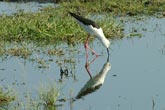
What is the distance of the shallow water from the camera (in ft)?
29.2

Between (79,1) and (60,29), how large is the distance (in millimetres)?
5613

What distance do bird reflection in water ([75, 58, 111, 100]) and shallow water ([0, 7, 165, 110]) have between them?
63 millimetres

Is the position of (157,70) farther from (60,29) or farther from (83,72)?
(60,29)

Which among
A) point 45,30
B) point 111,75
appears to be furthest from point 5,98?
point 45,30

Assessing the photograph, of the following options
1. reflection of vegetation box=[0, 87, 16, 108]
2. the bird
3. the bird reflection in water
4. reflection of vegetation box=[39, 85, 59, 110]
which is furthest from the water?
reflection of vegetation box=[39, 85, 59, 110]

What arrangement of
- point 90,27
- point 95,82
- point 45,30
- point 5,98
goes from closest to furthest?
point 5,98 < point 95,82 < point 90,27 < point 45,30

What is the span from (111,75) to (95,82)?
56cm

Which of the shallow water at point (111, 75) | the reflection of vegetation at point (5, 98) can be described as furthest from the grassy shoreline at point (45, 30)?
the reflection of vegetation at point (5, 98)

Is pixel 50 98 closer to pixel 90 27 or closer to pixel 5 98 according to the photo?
pixel 5 98

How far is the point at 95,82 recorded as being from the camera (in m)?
10.1

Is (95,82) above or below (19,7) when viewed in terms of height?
above

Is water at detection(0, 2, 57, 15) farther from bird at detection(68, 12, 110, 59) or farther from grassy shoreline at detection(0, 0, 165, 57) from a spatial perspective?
bird at detection(68, 12, 110, 59)

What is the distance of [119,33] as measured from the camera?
552 inches

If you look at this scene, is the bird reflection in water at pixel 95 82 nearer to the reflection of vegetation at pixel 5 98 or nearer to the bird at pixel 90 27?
the bird at pixel 90 27
